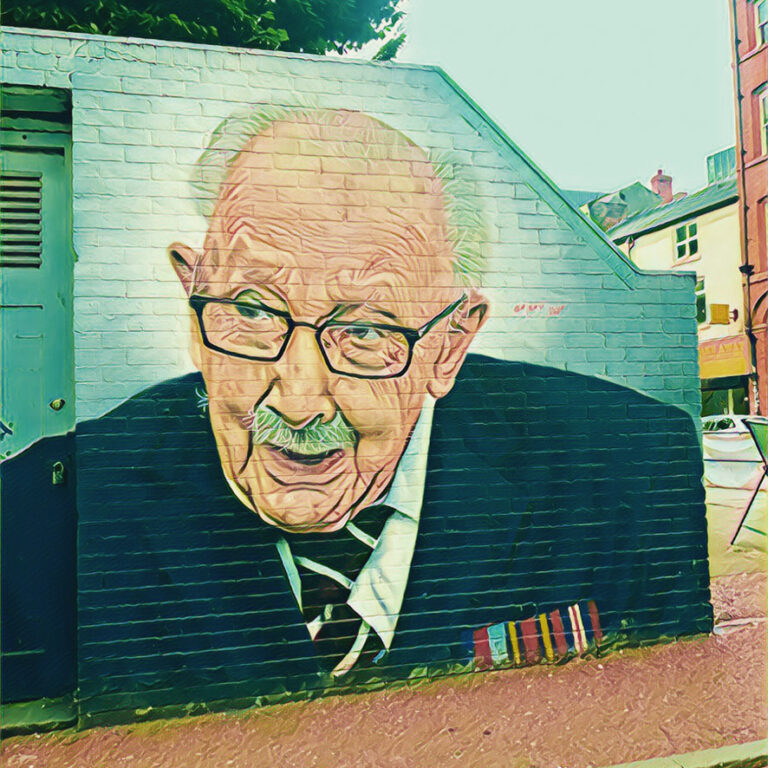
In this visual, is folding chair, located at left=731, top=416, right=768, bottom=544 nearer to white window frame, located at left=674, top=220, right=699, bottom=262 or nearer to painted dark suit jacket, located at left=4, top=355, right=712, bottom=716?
painted dark suit jacket, located at left=4, top=355, right=712, bottom=716

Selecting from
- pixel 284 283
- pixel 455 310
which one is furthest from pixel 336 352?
pixel 455 310

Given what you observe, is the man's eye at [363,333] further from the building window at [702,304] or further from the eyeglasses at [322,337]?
the building window at [702,304]

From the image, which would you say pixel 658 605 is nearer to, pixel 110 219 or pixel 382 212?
pixel 382 212

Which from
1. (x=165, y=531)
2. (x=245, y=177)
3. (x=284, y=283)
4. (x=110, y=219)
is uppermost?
(x=245, y=177)

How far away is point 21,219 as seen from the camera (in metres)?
4.22

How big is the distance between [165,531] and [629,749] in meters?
2.83

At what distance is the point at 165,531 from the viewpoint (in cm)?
410

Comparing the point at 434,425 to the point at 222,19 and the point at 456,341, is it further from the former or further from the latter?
the point at 222,19

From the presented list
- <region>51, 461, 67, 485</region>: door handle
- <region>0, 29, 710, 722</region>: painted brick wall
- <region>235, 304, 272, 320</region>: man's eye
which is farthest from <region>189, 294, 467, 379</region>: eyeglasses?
<region>51, 461, 67, 485</region>: door handle

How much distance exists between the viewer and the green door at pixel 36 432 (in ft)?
13.4

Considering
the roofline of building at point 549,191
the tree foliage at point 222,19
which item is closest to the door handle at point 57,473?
the roofline of building at point 549,191

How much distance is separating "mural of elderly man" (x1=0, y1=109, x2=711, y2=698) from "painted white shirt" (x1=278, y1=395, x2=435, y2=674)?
0.05 feet

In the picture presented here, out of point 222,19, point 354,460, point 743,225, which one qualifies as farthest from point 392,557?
point 743,225

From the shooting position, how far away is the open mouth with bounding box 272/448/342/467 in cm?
427
